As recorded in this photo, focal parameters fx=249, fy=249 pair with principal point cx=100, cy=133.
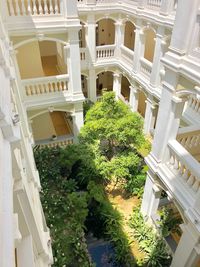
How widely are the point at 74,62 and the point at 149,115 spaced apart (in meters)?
5.46

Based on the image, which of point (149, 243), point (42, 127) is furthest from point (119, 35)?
point (149, 243)

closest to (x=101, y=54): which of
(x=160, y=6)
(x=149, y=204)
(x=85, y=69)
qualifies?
(x=85, y=69)

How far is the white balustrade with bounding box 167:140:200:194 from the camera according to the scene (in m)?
5.52

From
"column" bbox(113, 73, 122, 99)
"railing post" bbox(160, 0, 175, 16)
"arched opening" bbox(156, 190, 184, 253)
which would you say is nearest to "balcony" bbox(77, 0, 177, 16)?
"railing post" bbox(160, 0, 175, 16)

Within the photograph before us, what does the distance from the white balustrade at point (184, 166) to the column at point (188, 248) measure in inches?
38.3

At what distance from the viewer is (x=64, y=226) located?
8.03 meters

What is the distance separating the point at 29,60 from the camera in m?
10.8

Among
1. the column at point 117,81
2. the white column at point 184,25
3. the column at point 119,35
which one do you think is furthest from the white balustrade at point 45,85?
the column at point 117,81

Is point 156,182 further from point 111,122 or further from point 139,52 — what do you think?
point 139,52

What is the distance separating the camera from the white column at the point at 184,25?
468cm

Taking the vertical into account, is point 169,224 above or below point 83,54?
below

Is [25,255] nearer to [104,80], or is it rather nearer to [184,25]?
[184,25]

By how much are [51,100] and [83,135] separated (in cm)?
200

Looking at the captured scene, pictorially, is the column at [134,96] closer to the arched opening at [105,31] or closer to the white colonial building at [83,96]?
the white colonial building at [83,96]
